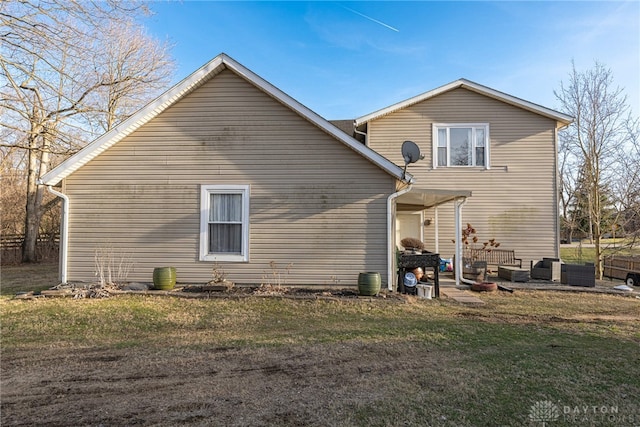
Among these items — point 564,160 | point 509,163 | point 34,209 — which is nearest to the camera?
point 509,163

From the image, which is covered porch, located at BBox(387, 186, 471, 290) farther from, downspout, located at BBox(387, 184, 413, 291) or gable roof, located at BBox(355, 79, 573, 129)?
gable roof, located at BBox(355, 79, 573, 129)

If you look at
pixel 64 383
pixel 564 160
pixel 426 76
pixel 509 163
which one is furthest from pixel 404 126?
pixel 564 160

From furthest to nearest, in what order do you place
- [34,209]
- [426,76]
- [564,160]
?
1. [564,160]
2. [34,209]
3. [426,76]

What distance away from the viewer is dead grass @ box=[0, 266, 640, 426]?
3.20 m

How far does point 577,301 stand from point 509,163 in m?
5.67

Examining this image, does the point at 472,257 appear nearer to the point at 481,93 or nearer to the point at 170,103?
the point at 481,93

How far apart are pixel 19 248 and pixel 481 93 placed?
73.5ft

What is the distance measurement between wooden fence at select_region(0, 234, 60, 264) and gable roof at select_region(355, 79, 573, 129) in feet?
58.6

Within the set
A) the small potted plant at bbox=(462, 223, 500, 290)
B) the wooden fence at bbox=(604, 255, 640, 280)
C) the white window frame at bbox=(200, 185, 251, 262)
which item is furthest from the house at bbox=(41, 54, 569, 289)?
the wooden fence at bbox=(604, 255, 640, 280)

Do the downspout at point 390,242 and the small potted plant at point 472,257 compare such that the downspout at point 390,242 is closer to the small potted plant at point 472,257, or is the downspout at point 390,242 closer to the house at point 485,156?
the small potted plant at point 472,257

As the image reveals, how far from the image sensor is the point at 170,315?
6699 mm

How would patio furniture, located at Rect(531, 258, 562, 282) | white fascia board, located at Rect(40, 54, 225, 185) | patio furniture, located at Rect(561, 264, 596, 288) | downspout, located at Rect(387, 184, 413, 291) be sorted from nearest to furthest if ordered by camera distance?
downspout, located at Rect(387, 184, 413, 291), white fascia board, located at Rect(40, 54, 225, 185), patio furniture, located at Rect(561, 264, 596, 288), patio furniture, located at Rect(531, 258, 562, 282)

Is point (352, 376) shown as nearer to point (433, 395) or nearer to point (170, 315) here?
point (433, 395)

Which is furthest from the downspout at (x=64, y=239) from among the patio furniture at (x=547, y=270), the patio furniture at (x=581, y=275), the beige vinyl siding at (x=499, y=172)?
the patio furniture at (x=581, y=275)
